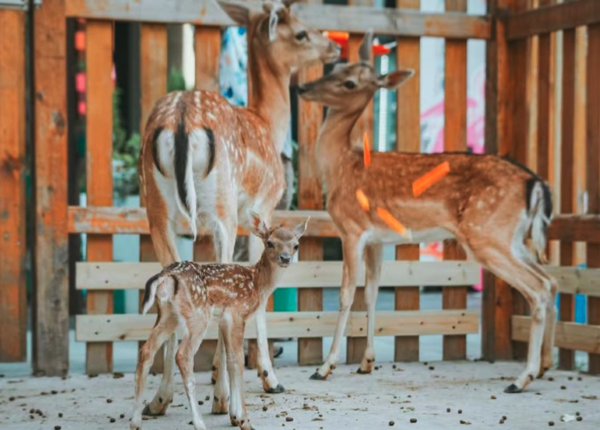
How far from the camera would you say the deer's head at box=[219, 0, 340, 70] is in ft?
22.5

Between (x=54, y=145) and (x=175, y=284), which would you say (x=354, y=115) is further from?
(x=175, y=284)

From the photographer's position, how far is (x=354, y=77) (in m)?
7.36

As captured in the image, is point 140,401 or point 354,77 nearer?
point 140,401

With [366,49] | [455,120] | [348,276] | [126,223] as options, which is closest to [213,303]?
[126,223]

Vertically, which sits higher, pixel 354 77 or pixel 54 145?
pixel 354 77

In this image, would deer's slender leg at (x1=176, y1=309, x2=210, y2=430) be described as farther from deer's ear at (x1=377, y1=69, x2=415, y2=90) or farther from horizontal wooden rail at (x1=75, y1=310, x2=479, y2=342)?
deer's ear at (x1=377, y1=69, x2=415, y2=90)

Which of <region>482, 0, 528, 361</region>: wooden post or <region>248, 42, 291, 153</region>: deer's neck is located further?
<region>482, 0, 528, 361</region>: wooden post

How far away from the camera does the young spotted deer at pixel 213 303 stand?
15.5ft

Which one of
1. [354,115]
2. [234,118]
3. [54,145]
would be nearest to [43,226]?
[54,145]

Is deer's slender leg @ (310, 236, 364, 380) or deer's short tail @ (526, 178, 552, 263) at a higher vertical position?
deer's short tail @ (526, 178, 552, 263)

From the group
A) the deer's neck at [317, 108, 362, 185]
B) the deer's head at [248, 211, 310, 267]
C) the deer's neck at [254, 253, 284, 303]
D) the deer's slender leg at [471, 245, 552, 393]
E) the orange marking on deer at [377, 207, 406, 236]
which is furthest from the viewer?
the deer's neck at [317, 108, 362, 185]

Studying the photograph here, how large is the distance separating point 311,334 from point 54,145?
204cm

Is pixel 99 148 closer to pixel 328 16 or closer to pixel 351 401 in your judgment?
pixel 328 16

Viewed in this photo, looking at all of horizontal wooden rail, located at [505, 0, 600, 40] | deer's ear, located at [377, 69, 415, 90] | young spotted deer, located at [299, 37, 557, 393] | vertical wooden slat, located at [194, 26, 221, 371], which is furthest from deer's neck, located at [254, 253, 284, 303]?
horizontal wooden rail, located at [505, 0, 600, 40]
